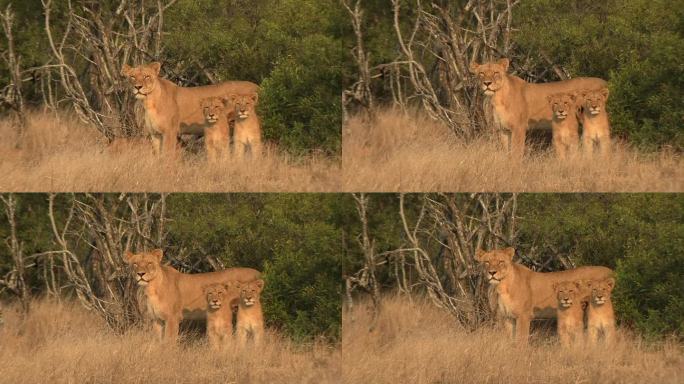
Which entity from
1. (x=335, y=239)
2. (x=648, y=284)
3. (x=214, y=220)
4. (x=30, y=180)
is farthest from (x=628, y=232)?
(x=30, y=180)

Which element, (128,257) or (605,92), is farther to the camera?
(605,92)

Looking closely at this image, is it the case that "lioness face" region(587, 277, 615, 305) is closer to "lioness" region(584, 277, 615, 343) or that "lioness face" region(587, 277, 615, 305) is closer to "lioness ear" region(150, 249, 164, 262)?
"lioness" region(584, 277, 615, 343)

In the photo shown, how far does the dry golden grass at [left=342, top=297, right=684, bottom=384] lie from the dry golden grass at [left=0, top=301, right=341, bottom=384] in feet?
1.21

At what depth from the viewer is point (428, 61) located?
15.8 m

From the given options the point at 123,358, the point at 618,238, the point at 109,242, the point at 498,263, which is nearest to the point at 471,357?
the point at 498,263

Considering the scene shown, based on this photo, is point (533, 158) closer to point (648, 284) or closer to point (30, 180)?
point (648, 284)

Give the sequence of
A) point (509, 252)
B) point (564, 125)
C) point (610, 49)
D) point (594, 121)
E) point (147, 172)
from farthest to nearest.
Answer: point (610, 49), point (594, 121), point (564, 125), point (147, 172), point (509, 252)

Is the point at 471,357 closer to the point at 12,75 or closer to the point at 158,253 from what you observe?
the point at 158,253

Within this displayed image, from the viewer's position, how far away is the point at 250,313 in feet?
48.2

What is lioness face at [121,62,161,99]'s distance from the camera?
14.9 metres

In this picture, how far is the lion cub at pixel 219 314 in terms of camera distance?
14.5 m

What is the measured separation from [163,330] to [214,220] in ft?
3.84

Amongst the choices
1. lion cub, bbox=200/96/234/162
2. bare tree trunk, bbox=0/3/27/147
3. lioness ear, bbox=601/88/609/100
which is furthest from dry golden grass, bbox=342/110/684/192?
bare tree trunk, bbox=0/3/27/147

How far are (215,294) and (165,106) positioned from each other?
1794 mm
